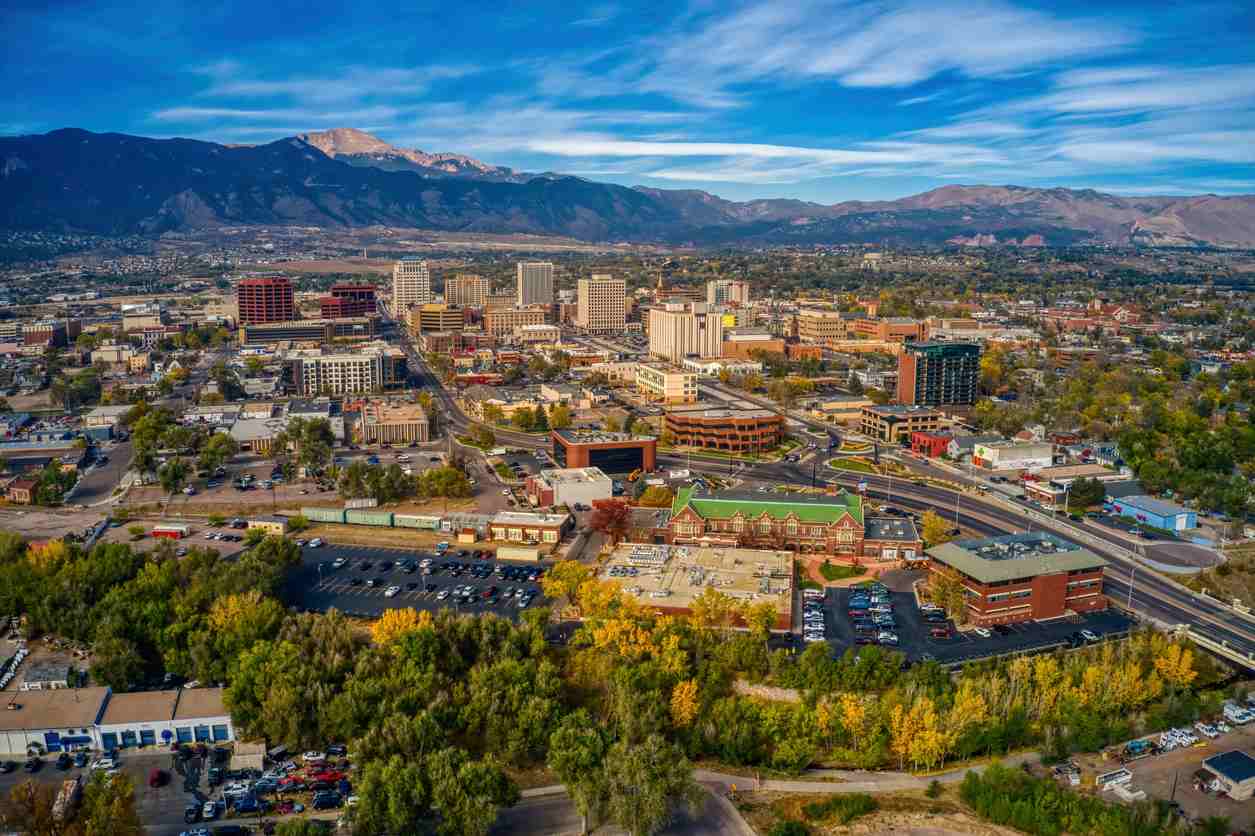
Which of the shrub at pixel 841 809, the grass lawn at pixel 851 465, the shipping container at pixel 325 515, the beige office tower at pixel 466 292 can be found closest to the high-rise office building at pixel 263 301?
the beige office tower at pixel 466 292

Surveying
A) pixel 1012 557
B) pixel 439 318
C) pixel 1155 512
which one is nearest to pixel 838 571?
pixel 1012 557

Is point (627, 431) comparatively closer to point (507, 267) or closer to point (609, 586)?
point (609, 586)

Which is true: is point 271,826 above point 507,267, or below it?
below

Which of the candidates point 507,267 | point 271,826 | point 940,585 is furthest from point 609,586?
point 507,267

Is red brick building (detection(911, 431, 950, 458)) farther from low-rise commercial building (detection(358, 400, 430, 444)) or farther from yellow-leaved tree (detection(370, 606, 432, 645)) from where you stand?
yellow-leaved tree (detection(370, 606, 432, 645))

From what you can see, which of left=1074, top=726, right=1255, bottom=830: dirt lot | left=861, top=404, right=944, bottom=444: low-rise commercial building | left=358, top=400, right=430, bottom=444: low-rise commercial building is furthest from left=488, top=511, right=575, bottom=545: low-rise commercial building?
left=861, top=404, right=944, bottom=444: low-rise commercial building
